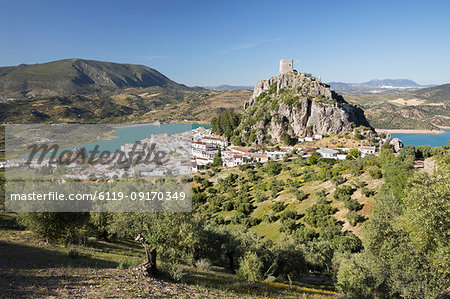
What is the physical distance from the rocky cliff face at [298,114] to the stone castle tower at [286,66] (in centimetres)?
414

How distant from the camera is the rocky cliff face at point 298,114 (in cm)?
7325

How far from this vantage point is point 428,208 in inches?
360

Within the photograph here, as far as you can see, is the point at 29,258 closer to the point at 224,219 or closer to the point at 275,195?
the point at 224,219

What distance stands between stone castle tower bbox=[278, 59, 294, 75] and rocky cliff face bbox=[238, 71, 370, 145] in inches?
163

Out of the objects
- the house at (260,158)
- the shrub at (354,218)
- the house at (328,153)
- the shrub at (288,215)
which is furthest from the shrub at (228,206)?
the house at (328,153)

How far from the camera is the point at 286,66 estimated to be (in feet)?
305

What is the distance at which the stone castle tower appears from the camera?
92.4m

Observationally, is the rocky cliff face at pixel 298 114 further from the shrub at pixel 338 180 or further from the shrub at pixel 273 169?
the shrub at pixel 338 180

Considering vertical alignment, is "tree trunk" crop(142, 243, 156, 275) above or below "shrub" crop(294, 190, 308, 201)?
above

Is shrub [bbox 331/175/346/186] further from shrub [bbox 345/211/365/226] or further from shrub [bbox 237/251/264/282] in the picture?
shrub [bbox 237/251/264/282]

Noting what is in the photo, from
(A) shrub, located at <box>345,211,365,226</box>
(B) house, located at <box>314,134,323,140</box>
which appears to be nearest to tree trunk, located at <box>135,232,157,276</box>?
(A) shrub, located at <box>345,211,365,226</box>

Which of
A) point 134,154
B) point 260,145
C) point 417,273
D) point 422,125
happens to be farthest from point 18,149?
point 422,125

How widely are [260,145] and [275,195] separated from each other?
38483 millimetres

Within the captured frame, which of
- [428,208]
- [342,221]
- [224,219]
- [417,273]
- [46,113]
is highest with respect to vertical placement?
[46,113]
